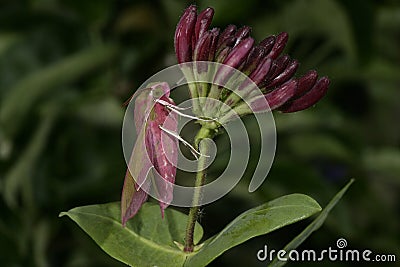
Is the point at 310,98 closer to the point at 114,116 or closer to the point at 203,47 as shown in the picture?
the point at 203,47

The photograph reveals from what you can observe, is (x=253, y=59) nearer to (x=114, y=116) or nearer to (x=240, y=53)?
(x=240, y=53)

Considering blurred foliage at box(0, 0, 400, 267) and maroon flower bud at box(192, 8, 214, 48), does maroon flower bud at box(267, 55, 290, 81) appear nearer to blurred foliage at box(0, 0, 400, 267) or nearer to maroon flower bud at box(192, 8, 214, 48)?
maroon flower bud at box(192, 8, 214, 48)

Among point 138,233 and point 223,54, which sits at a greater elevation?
point 223,54

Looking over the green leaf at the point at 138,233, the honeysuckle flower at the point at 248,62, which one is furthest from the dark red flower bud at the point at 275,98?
the green leaf at the point at 138,233

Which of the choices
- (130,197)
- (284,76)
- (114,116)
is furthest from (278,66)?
(114,116)

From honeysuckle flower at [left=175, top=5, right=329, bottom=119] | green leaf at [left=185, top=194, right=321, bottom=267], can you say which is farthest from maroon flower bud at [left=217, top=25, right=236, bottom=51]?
green leaf at [left=185, top=194, right=321, bottom=267]

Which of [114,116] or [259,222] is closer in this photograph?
[259,222]

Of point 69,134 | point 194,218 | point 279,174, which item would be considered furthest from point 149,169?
point 69,134
